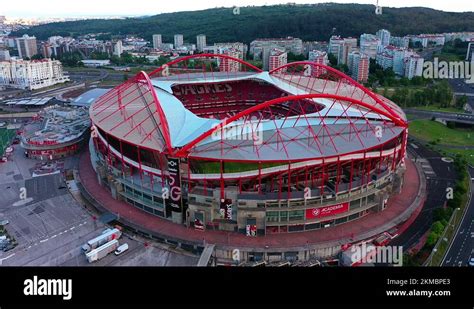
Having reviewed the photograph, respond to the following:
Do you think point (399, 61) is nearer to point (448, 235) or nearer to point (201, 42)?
point (201, 42)

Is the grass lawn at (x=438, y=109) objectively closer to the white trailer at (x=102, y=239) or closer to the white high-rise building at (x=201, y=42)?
the white trailer at (x=102, y=239)

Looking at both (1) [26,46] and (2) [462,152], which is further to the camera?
(1) [26,46]

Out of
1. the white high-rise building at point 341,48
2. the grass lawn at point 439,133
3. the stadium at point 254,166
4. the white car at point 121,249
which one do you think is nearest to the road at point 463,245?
the stadium at point 254,166

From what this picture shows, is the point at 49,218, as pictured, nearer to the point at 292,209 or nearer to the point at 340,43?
the point at 292,209

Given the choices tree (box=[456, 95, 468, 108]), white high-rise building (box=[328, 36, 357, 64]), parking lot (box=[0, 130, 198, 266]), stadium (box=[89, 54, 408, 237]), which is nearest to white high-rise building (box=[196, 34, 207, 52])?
white high-rise building (box=[328, 36, 357, 64])

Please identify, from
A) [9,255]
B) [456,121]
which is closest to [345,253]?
[9,255]

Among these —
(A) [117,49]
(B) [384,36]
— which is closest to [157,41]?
(A) [117,49]

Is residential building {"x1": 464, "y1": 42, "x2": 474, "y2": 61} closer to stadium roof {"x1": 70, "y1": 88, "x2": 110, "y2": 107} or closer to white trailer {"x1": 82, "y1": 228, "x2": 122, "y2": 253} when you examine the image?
stadium roof {"x1": 70, "y1": 88, "x2": 110, "y2": 107}
